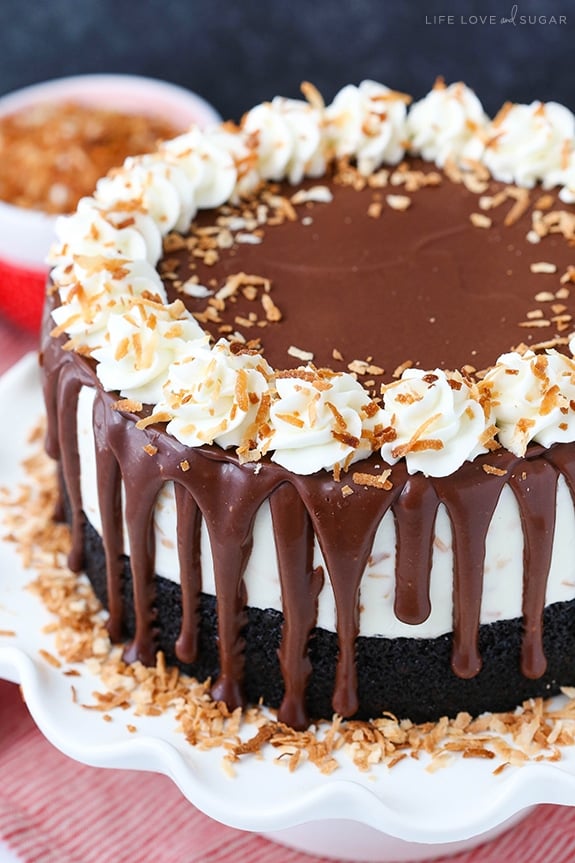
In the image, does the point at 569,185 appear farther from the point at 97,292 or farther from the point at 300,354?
the point at 97,292

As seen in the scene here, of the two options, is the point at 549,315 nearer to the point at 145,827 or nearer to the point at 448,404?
the point at 448,404

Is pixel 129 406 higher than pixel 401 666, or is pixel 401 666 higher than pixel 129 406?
pixel 129 406

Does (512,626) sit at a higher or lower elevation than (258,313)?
lower

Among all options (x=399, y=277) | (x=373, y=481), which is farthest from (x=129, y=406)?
(x=399, y=277)

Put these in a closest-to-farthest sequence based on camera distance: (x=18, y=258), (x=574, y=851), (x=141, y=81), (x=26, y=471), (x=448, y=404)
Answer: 1. (x=448, y=404)
2. (x=574, y=851)
3. (x=26, y=471)
4. (x=18, y=258)
5. (x=141, y=81)

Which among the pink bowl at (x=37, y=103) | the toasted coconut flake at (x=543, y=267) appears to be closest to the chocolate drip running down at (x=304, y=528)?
the toasted coconut flake at (x=543, y=267)

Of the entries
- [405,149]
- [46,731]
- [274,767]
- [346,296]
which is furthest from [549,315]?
[46,731]

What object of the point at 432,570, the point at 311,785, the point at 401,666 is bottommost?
the point at 311,785
